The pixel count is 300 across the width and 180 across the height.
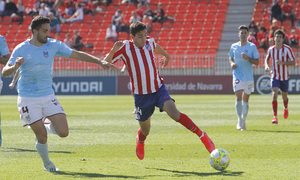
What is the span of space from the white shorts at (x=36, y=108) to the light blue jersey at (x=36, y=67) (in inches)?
2.7

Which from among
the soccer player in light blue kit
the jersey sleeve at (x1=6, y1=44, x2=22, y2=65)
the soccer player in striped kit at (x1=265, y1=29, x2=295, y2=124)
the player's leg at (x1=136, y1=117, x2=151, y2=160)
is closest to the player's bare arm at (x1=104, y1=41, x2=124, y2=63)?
the player's leg at (x1=136, y1=117, x2=151, y2=160)

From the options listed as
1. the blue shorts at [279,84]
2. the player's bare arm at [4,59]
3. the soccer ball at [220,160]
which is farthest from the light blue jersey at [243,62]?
the player's bare arm at [4,59]

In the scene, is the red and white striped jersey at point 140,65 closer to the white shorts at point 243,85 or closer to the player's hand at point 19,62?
the player's hand at point 19,62

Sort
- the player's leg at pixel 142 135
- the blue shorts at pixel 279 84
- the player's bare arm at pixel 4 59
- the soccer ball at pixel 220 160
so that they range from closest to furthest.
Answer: the soccer ball at pixel 220 160 < the player's leg at pixel 142 135 < the player's bare arm at pixel 4 59 < the blue shorts at pixel 279 84

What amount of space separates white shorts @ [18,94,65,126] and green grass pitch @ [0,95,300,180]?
0.76 meters

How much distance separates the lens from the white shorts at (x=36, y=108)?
6.86 m

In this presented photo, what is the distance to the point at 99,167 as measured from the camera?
7.31 m

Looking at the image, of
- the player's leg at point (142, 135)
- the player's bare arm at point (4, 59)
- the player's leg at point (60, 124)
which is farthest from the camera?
the player's bare arm at point (4, 59)

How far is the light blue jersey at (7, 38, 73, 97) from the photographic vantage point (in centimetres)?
681

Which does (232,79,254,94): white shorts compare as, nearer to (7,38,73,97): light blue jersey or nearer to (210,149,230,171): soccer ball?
(210,149,230,171): soccer ball

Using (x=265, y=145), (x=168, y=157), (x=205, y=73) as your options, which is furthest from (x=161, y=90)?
(x=205, y=73)

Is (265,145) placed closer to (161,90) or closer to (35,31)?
(161,90)

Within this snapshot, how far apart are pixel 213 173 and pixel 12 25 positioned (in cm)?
3008

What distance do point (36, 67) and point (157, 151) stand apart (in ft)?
9.45
